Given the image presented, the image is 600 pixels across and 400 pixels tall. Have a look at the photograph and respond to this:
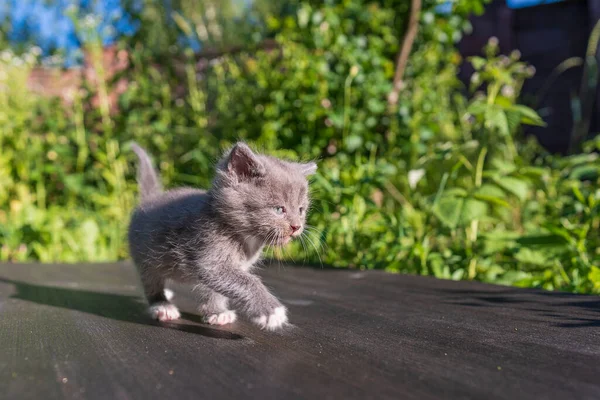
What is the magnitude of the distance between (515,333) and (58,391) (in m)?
1.29

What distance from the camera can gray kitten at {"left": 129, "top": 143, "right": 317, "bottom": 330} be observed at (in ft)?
5.67

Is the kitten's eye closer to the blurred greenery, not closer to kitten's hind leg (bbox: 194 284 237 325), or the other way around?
kitten's hind leg (bbox: 194 284 237 325)

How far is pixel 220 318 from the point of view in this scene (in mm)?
1860

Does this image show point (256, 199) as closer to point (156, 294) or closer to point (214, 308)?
point (214, 308)

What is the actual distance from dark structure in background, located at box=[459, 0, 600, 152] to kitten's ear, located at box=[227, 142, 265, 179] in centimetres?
564

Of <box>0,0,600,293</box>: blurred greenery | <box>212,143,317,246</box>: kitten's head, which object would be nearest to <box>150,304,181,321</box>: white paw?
<box>212,143,317,246</box>: kitten's head

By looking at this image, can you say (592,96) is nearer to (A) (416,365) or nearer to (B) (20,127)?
(A) (416,365)

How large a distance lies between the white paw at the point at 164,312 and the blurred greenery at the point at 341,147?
3.65 ft

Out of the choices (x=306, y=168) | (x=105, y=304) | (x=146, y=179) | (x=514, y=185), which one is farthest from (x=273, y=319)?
(x=514, y=185)

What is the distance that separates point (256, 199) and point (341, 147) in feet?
8.31

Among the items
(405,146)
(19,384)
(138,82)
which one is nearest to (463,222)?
(405,146)

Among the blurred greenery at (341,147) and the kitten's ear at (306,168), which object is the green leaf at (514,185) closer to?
the blurred greenery at (341,147)

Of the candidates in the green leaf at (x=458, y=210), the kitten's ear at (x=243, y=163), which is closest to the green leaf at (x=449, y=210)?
the green leaf at (x=458, y=210)

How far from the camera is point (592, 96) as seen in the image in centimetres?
610
